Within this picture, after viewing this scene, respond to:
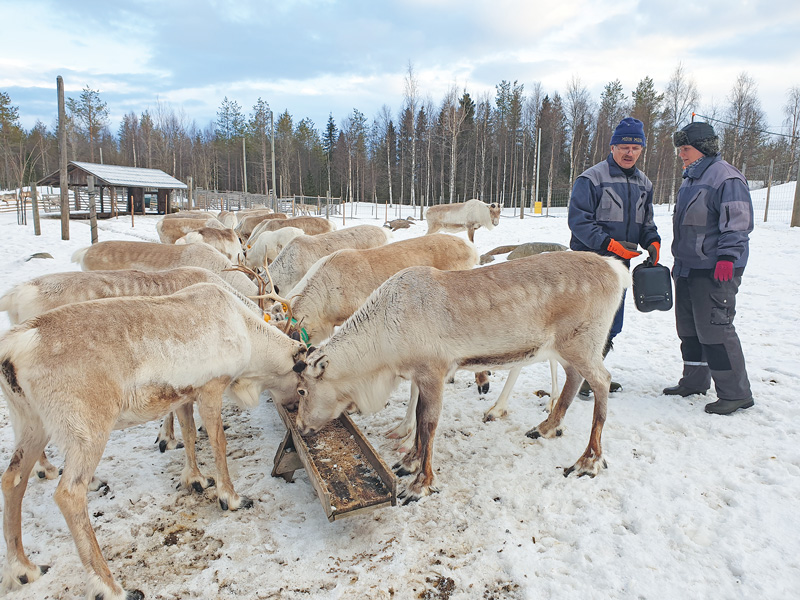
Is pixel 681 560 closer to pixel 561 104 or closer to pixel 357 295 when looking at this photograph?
pixel 357 295

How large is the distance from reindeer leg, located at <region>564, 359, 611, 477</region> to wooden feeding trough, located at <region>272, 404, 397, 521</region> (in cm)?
143

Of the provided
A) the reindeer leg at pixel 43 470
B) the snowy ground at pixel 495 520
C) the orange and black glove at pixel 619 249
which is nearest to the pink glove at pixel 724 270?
the orange and black glove at pixel 619 249

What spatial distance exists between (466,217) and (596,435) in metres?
15.1

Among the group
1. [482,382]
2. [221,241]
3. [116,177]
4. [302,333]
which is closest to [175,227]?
[221,241]

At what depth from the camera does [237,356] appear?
3293mm

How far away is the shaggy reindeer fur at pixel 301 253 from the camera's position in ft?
23.4

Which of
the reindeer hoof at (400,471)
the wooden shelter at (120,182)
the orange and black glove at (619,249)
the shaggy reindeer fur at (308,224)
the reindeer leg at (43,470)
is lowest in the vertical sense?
the reindeer hoof at (400,471)

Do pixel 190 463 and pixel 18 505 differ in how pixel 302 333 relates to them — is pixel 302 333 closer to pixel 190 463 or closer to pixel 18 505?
pixel 190 463

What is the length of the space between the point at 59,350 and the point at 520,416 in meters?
3.63

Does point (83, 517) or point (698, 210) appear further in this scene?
point (698, 210)

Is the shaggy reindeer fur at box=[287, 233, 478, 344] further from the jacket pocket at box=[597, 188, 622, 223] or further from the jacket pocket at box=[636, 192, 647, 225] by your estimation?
the jacket pocket at box=[636, 192, 647, 225]

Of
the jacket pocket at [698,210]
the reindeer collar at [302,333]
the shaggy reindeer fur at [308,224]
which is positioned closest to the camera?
the jacket pocket at [698,210]

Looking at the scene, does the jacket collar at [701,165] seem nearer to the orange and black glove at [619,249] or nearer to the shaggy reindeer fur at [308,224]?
the orange and black glove at [619,249]

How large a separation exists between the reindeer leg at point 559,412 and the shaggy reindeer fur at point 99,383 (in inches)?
95.3
